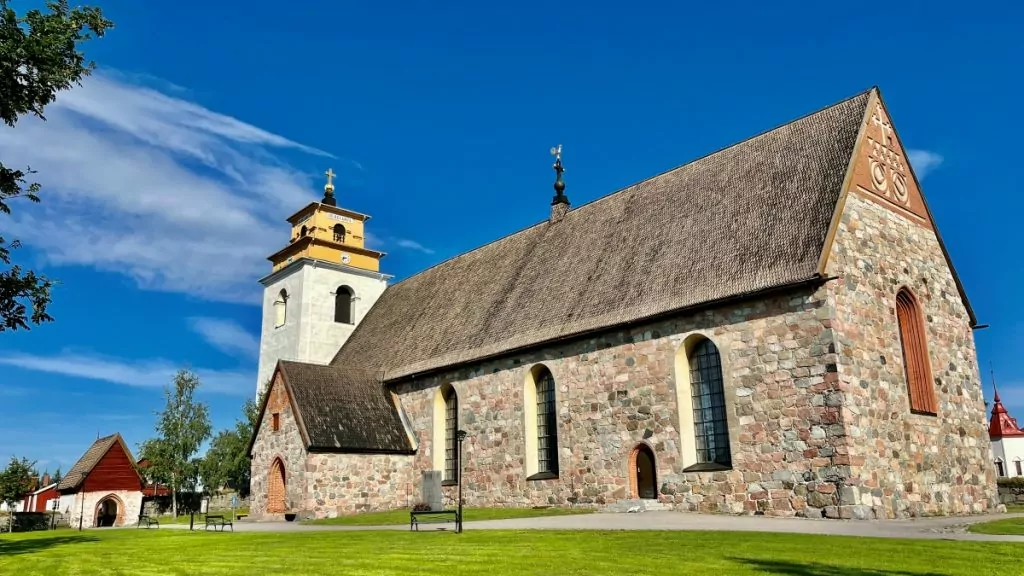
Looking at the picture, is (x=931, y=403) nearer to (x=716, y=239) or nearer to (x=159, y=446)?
(x=716, y=239)

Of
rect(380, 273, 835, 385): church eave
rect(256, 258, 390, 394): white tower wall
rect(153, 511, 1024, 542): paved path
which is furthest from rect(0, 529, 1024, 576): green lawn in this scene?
rect(256, 258, 390, 394): white tower wall

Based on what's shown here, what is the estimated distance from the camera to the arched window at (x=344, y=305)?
39281 mm

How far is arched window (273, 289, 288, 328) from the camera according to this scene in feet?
132

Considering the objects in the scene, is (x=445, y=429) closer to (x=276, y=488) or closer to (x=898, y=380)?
(x=276, y=488)

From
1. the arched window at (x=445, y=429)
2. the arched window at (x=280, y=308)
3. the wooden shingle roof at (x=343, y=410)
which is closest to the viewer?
the wooden shingle roof at (x=343, y=410)

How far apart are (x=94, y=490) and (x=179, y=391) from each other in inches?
306

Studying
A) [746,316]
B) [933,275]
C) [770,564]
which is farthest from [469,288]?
[770,564]

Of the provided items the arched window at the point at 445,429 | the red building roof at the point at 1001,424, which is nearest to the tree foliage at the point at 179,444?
the arched window at the point at 445,429

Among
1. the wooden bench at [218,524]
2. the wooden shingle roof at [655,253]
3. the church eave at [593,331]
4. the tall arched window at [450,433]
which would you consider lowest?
the wooden bench at [218,524]

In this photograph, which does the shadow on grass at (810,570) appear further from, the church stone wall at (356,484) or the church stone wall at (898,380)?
the church stone wall at (356,484)

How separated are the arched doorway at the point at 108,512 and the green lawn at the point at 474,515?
19663mm

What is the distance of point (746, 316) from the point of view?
18938mm

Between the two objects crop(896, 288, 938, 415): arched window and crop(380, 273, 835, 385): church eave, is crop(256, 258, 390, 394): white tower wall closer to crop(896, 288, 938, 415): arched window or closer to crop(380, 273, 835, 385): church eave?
crop(380, 273, 835, 385): church eave

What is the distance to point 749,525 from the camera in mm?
15078
